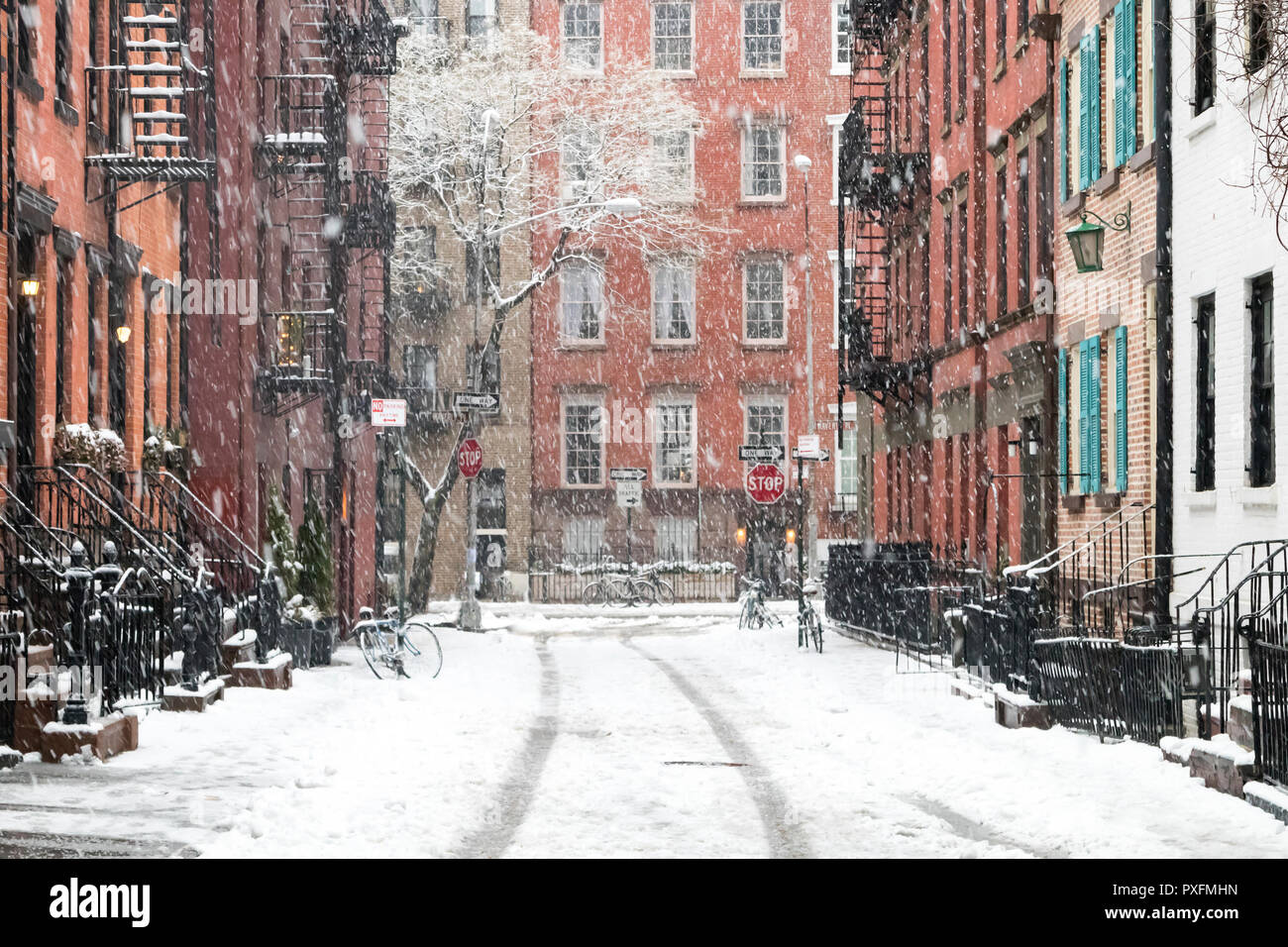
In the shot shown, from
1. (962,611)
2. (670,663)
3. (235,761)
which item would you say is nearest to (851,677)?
(962,611)

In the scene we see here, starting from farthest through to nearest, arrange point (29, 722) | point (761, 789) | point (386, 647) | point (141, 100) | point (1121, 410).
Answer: point (386, 647) → point (141, 100) → point (1121, 410) → point (29, 722) → point (761, 789)

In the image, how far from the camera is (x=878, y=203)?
33.9m

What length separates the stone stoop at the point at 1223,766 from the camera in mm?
10375

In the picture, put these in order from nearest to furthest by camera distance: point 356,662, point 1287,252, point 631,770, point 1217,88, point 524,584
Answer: point 631,770, point 1287,252, point 1217,88, point 356,662, point 524,584

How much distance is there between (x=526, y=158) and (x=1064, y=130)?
26422mm

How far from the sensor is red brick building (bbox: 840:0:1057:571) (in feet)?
78.4

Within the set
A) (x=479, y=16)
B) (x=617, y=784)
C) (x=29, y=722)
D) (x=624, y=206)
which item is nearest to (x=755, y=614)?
(x=624, y=206)

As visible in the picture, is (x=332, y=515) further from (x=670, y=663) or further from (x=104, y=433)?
(x=104, y=433)

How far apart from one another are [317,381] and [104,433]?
6.54 m

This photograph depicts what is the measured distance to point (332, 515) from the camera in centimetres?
2842

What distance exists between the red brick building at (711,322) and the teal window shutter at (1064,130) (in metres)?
28.0

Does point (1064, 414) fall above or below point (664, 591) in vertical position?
above

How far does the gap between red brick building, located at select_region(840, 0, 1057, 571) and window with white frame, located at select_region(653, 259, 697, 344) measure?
39.3ft

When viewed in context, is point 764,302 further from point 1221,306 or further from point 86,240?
point 1221,306
